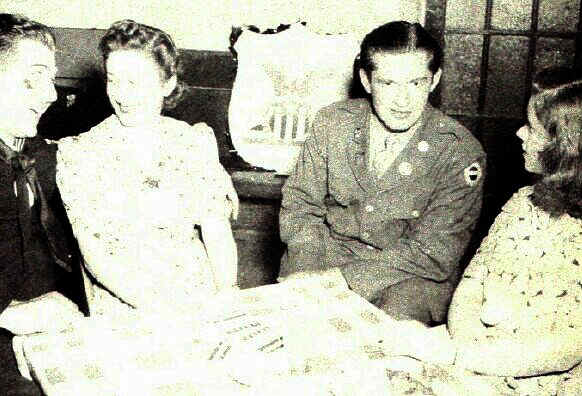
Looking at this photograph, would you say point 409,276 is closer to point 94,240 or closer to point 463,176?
point 463,176

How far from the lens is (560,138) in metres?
1.78

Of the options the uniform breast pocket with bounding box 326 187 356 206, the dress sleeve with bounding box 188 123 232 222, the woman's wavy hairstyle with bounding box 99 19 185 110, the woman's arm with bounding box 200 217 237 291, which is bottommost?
the woman's arm with bounding box 200 217 237 291

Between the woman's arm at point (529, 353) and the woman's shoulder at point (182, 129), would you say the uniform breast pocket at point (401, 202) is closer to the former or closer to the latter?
the woman's shoulder at point (182, 129)

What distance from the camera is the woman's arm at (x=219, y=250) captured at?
2555mm

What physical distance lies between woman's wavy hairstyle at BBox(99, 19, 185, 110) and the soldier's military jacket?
0.70m

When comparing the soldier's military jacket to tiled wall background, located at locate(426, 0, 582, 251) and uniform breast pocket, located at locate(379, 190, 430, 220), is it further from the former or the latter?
tiled wall background, located at locate(426, 0, 582, 251)

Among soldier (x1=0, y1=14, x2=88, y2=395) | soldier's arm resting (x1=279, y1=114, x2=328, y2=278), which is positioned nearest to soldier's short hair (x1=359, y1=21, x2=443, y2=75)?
soldier's arm resting (x1=279, y1=114, x2=328, y2=278)

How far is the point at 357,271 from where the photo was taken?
7.82 feet

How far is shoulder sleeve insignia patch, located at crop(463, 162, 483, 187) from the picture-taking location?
2.58 m

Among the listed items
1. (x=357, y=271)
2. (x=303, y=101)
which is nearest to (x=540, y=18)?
(x=303, y=101)

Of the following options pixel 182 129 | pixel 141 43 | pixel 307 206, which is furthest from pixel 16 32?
pixel 307 206

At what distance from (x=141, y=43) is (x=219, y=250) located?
2.83 feet

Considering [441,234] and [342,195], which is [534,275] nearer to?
[441,234]

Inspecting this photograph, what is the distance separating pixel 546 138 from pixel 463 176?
75cm
